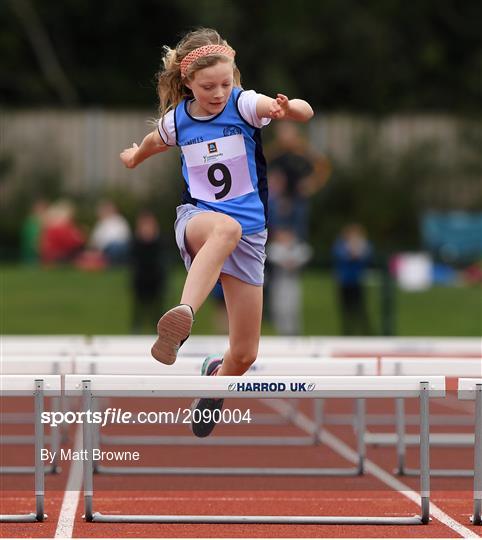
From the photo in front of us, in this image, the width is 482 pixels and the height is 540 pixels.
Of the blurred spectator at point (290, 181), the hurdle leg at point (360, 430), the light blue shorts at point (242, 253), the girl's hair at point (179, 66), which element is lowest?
the hurdle leg at point (360, 430)

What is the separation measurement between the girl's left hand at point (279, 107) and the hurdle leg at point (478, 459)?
5.30ft

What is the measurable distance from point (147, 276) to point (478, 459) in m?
10.7

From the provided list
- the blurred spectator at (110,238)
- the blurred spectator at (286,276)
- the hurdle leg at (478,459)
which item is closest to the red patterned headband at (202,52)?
the hurdle leg at (478,459)

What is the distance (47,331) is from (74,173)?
345 inches

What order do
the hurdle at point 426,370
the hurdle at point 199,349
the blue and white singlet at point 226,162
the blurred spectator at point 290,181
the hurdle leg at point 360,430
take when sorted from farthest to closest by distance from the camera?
the blurred spectator at point 290,181, the hurdle at point 199,349, the hurdle leg at point 360,430, the hurdle at point 426,370, the blue and white singlet at point 226,162

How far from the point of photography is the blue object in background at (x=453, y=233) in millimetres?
23828

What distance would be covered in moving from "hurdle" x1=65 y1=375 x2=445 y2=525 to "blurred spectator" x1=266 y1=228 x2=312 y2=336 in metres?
9.66

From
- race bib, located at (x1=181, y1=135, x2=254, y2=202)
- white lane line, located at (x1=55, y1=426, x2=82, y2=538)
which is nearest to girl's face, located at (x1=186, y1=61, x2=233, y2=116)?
race bib, located at (x1=181, y1=135, x2=254, y2=202)

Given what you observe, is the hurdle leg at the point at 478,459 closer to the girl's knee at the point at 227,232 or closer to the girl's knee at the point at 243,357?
the girl's knee at the point at 243,357

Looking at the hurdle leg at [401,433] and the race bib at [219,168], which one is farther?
the hurdle leg at [401,433]

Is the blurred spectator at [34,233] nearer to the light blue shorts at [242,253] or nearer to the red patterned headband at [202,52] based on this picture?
the light blue shorts at [242,253]

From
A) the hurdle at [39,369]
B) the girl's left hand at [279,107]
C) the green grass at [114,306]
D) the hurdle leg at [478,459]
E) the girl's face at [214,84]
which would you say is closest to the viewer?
the girl's left hand at [279,107]

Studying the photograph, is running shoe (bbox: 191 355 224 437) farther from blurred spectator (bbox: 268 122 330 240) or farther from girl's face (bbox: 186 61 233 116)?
blurred spectator (bbox: 268 122 330 240)

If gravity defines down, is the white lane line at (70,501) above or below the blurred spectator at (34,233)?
below
